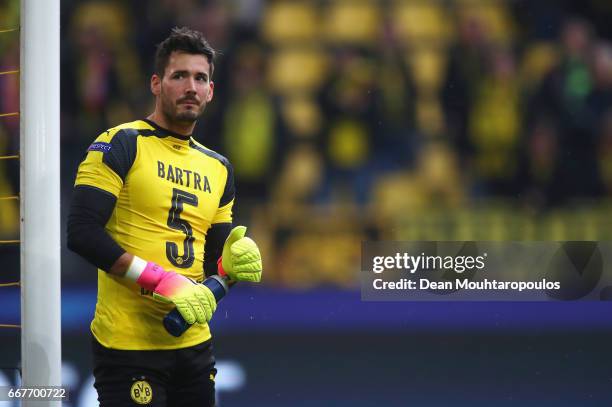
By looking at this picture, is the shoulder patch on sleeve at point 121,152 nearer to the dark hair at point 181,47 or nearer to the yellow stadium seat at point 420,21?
the dark hair at point 181,47

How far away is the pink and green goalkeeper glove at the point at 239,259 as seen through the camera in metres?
2.77

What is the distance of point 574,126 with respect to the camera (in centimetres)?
488

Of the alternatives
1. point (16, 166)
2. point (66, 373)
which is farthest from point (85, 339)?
point (16, 166)

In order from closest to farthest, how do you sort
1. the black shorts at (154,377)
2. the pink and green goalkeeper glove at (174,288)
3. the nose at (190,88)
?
the pink and green goalkeeper glove at (174,288)
the black shorts at (154,377)
the nose at (190,88)

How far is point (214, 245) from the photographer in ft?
9.81

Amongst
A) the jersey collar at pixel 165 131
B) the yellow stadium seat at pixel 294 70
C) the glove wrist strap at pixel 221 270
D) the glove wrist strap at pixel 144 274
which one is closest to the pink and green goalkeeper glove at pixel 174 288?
the glove wrist strap at pixel 144 274

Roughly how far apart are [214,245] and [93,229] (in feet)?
1.76

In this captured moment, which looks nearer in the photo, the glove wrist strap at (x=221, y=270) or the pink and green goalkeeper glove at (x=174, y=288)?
the pink and green goalkeeper glove at (x=174, y=288)

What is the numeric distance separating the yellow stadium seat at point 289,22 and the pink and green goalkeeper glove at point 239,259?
7.51 feet

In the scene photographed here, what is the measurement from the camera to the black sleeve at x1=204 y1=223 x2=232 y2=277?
2982 mm

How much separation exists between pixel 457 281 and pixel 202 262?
2.27m

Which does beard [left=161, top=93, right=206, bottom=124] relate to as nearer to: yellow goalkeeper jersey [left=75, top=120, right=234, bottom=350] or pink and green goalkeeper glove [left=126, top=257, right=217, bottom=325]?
yellow goalkeeper jersey [left=75, top=120, right=234, bottom=350]

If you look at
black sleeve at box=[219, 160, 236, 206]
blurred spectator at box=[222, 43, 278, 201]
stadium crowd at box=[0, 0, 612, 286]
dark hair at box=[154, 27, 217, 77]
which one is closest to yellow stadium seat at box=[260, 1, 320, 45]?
stadium crowd at box=[0, 0, 612, 286]

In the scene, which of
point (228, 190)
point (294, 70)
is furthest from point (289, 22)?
point (228, 190)
